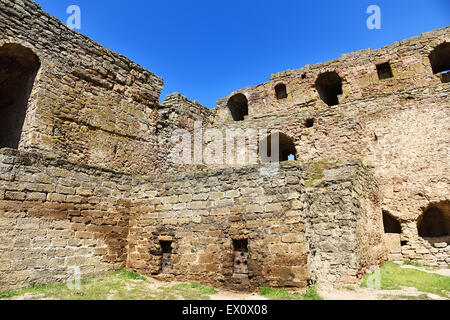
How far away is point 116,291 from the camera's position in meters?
6.73

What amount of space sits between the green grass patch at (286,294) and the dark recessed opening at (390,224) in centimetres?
679

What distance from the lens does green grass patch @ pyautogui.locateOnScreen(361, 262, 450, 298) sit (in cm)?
684

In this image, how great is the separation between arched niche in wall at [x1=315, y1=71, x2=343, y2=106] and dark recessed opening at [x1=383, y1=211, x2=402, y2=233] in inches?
344

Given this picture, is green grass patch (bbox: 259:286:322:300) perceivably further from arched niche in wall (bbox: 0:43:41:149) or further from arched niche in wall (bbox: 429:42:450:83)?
arched niche in wall (bbox: 429:42:450:83)

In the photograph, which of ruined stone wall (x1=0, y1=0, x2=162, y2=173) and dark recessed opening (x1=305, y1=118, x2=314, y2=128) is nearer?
ruined stone wall (x1=0, y1=0, x2=162, y2=173)

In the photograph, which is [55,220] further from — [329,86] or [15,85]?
[329,86]

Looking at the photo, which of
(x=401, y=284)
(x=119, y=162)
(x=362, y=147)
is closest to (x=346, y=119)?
(x=362, y=147)

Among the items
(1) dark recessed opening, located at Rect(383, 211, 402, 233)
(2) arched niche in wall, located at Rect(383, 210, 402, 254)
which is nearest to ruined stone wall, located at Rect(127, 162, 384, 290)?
(2) arched niche in wall, located at Rect(383, 210, 402, 254)

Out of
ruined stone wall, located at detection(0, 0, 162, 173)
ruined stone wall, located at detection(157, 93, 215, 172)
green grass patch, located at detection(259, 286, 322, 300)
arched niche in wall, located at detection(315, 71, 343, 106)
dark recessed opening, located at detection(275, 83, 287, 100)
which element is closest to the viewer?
green grass patch, located at detection(259, 286, 322, 300)

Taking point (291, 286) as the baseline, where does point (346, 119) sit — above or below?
above

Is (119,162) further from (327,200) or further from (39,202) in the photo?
(327,200)

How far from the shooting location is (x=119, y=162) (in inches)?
444
